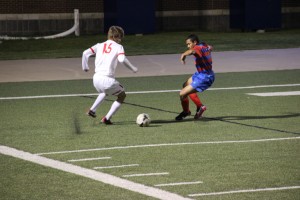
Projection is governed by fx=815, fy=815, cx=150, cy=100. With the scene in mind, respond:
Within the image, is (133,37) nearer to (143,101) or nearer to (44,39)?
(44,39)

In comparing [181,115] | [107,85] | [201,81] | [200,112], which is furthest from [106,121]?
[201,81]

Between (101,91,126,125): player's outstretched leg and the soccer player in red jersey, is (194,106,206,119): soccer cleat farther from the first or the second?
(101,91,126,125): player's outstretched leg

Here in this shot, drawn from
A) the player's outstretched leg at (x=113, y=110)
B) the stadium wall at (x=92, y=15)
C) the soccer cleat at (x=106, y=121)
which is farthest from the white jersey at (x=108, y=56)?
the stadium wall at (x=92, y=15)

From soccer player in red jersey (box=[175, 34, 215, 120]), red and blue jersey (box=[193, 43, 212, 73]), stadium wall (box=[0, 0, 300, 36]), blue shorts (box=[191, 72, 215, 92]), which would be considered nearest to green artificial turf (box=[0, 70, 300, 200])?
soccer player in red jersey (box=[175, 34, 215, 120])

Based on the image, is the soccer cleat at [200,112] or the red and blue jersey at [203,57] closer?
the red and blue jersey at [203,57]

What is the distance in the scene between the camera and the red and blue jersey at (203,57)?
13273 millimetres

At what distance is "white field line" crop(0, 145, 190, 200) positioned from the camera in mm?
8227

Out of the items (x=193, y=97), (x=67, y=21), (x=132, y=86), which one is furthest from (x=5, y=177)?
(x=67, y=21)

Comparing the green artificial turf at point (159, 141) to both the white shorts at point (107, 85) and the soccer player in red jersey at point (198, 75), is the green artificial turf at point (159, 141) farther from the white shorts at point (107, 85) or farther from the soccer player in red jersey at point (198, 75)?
the white shorts at point (107, 85)

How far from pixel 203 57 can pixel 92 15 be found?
23512 millimetres

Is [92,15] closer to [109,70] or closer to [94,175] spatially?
[109,70]

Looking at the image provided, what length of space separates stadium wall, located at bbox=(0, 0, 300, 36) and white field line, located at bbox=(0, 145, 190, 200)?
24.2 meters

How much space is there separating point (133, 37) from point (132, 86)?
15.3 metres

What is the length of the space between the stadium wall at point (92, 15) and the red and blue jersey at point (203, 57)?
22.0 meters
